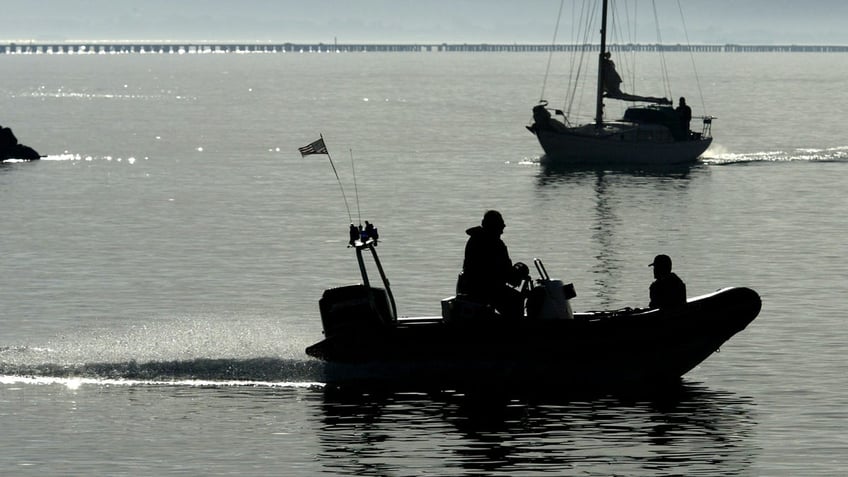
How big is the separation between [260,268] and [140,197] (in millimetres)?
21869

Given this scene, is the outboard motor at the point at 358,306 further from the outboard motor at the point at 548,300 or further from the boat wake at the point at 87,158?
the boat wake at the point at 87,158

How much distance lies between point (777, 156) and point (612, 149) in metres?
14.7

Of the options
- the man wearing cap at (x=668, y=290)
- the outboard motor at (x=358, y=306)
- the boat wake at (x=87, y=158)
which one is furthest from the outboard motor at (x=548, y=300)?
the boat wake at (x=87, y=158)

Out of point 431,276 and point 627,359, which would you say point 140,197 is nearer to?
point 431,276

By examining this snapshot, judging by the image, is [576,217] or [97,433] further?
[576,217]

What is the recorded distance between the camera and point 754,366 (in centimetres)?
2591

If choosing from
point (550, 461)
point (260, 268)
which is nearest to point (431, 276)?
point (260, 268)

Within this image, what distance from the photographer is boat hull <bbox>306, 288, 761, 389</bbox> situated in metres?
23.2

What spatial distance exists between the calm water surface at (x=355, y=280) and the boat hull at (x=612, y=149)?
3.49 feet

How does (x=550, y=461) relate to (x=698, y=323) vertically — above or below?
below

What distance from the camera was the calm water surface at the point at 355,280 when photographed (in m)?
20.6

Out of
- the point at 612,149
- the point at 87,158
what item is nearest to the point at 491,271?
the point at 612,149

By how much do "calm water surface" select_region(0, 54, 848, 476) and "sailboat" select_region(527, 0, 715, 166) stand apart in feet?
4.36

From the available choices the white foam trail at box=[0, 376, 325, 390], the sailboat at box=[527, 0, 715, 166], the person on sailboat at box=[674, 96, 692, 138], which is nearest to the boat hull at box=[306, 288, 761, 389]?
the white foam trail at box=[0, 376, 325, 390]
